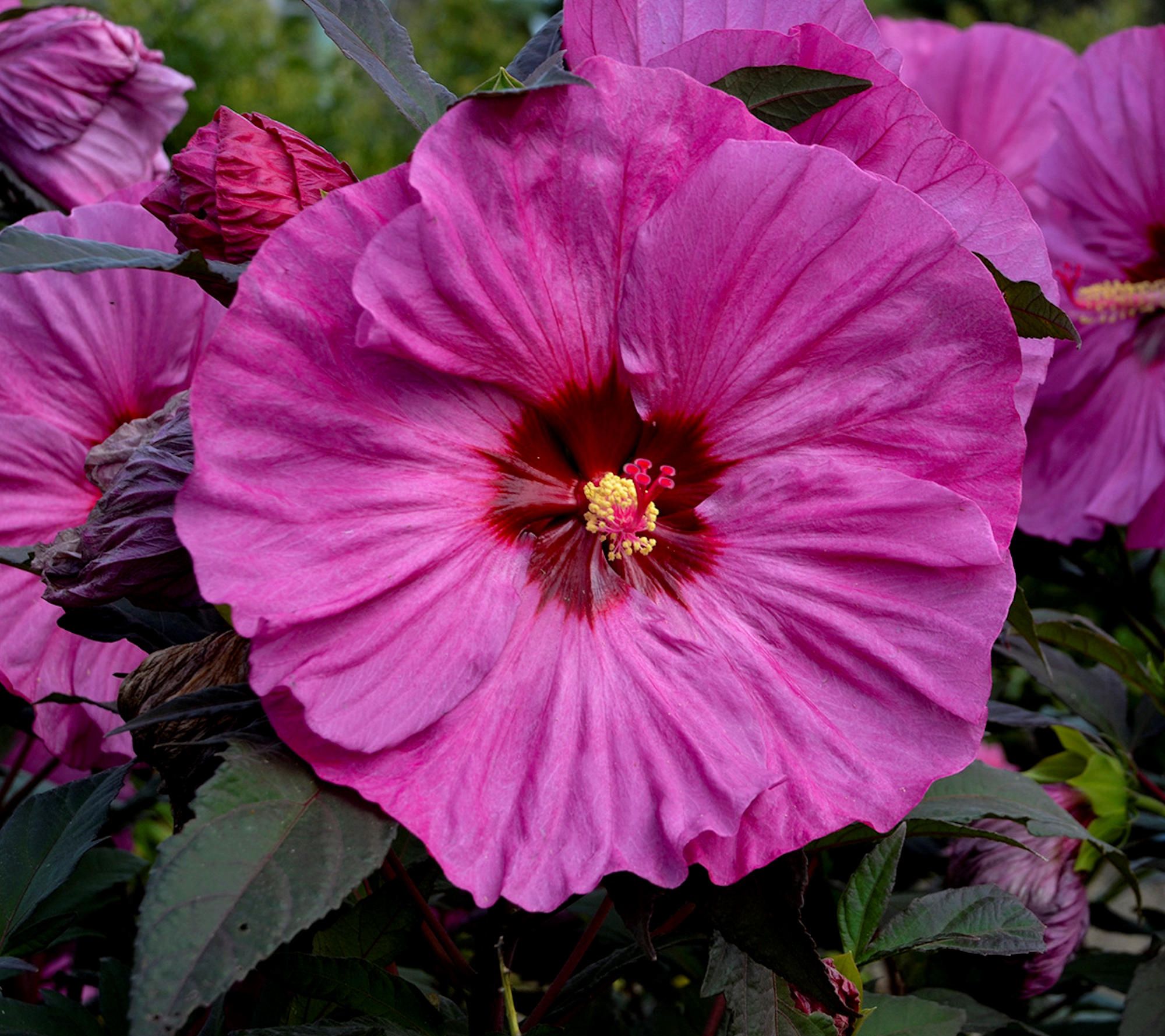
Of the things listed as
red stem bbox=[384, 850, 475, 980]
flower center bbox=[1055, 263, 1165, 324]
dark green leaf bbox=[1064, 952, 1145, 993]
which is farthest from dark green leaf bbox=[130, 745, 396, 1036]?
flower center bbox=[1055, 263, 1165, 324]

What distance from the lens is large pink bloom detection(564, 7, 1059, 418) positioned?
0.62 meters

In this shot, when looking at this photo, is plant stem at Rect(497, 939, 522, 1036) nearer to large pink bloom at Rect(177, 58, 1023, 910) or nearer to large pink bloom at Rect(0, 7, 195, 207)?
large pink bloom at Rect(177, 58, 1023, 910)

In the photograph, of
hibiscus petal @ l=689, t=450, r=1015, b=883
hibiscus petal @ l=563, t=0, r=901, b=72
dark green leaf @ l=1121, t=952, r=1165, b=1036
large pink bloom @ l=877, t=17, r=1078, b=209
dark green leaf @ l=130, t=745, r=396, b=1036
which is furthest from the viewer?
large pink bloom @ l=877, t=17, r=1078, b=209

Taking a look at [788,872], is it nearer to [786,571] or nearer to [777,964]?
[777,964]

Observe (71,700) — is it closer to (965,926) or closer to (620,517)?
(620,517)

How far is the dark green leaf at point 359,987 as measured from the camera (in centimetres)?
64

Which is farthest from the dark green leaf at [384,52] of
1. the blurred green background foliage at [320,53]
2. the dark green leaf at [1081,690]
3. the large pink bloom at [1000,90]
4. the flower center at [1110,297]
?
the blurred green background foliage at [320,53]

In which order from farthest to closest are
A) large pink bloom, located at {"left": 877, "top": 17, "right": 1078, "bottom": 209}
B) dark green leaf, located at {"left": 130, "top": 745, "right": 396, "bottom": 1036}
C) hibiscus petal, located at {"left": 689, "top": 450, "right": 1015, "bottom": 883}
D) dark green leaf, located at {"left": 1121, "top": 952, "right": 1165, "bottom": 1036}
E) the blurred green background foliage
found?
the blurred green background foliage, large pink bloom, located at {"left": 877, "top": 17, "right": 1078, "bottom": 209}, dark green leaf, located at {"left": 1121, "top": 952, "right": 1165, "bottom": 1036}, hibiscus petal, located at {"left": 689, "top": 450, "right": 1015, "bottom": 883}, dark green leaf, located at {"left": 130, "top": 745, "right": 396, "bottom": 1036}

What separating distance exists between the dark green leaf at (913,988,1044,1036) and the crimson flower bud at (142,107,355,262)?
2.30ft

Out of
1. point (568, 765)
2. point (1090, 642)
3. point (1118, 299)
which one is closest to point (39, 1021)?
point (568, 765)

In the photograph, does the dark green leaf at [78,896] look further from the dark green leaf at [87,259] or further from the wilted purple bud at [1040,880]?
the wilted purple bud at [1040,880]

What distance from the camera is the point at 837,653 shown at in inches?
22.5

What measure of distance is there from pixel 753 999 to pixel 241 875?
0.94ft

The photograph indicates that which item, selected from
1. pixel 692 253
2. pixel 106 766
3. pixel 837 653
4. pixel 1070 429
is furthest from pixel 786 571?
pixel 1070 429
